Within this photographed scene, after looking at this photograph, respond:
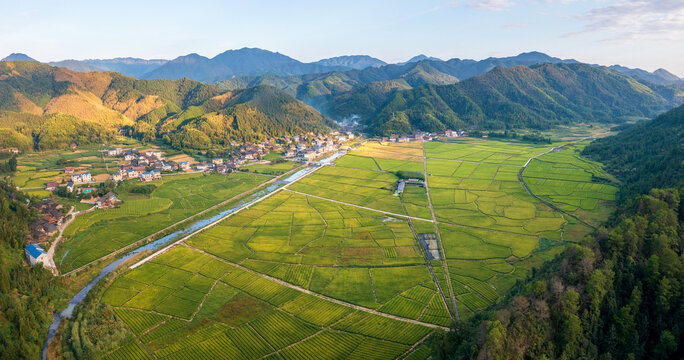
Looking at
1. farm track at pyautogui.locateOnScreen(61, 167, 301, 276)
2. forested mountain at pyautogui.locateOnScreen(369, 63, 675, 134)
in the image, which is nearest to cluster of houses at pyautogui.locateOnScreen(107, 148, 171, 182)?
farm track at pyautogui.locateOnScreen(61, 167, 301, 276)

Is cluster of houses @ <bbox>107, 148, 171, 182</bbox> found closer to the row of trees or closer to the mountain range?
the mountain range

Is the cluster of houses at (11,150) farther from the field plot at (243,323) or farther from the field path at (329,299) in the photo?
the field path at (329,299)

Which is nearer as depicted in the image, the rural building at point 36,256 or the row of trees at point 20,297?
the row of trees at point 20,297

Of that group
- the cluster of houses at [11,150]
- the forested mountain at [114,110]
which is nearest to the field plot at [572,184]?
the forested mountain at [114,110]

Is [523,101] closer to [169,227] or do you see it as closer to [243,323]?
[169,227]

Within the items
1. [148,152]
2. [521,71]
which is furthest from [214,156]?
[521,71]

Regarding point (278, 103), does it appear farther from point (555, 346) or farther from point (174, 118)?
point (555, 346)

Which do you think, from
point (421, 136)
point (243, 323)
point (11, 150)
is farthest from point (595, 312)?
point (11, 150)
